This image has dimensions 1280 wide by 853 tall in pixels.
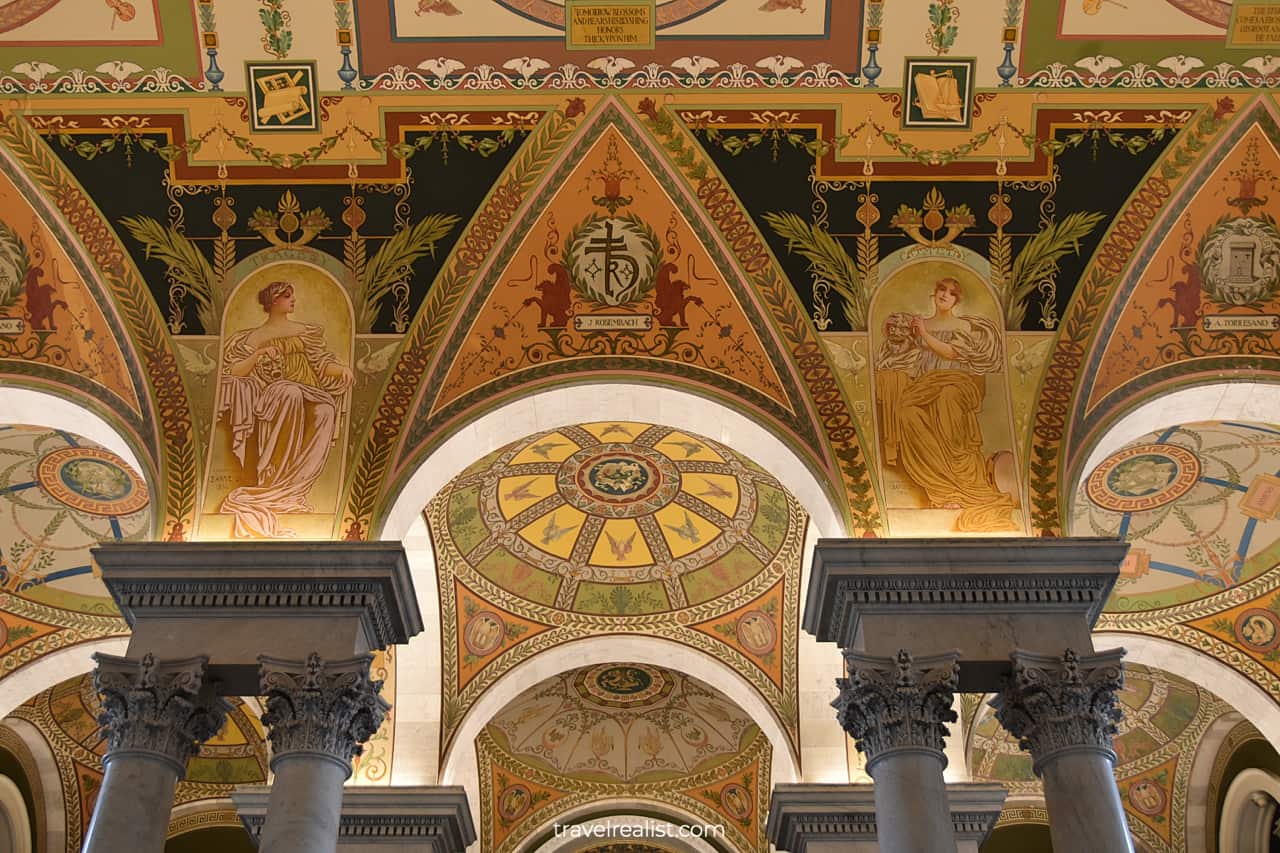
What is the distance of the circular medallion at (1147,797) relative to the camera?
50.4ft

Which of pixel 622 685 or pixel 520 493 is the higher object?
pixel 622 685

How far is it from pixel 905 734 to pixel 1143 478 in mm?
5370

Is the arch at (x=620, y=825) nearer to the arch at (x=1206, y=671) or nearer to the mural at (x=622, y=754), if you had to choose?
the mural at (x=622, y=754)

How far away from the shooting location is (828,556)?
7891 mm

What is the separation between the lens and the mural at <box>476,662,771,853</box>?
594 inches

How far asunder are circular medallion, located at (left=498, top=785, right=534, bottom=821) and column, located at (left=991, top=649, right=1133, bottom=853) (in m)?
8.70

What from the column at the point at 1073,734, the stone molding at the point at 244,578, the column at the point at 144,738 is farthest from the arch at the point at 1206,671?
the column at the point at 144,738

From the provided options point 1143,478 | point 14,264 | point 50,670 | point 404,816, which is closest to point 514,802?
point 404,816

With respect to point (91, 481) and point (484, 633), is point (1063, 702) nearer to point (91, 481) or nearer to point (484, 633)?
point (484, 633)

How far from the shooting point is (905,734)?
728 centimetres

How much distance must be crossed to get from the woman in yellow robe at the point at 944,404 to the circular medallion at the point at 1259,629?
5047 millimetres

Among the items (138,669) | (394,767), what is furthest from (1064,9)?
(394,767)

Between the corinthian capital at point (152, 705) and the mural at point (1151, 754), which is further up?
the mural at point (1151, 754)

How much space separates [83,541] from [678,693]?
21.2 feet
